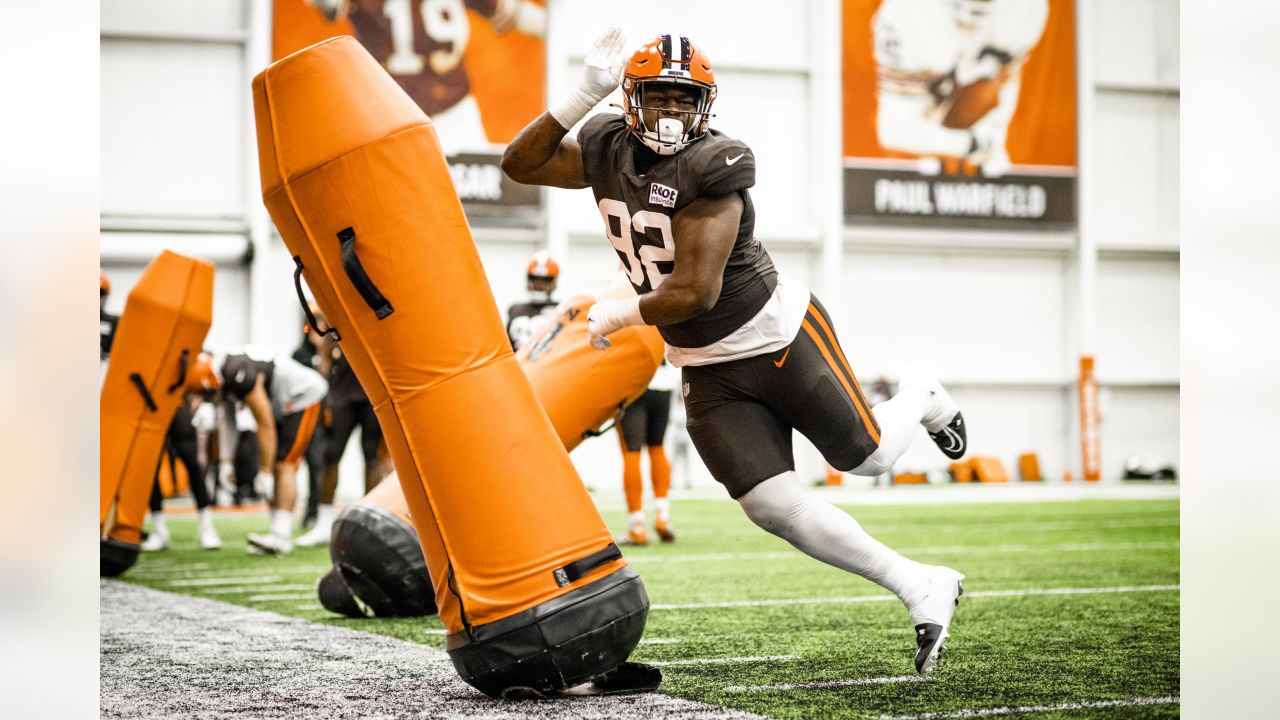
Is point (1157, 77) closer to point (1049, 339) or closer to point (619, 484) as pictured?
point (1049, 339)

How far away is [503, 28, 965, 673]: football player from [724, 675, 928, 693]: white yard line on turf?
0.08 meters

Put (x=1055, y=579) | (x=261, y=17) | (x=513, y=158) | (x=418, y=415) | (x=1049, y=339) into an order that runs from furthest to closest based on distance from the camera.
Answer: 1. (x=1049, y=339)
2. (x=261, y=17)
3. (x=1055, y=579)
4. (x=513, y=158)
5. (x=418, y=415)

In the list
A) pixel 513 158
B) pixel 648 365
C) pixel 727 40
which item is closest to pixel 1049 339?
pixel 727 40

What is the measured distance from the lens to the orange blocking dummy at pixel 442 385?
10.2 ft

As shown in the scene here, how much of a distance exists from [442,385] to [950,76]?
17067mm

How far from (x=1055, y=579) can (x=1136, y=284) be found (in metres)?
15.5

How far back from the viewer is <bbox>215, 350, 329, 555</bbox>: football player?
7.98 m

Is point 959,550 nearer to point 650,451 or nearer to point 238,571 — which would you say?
point 650,451

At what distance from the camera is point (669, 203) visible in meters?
3.20

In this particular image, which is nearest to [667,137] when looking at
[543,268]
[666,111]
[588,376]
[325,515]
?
[666,111]

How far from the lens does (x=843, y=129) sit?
61.3ft

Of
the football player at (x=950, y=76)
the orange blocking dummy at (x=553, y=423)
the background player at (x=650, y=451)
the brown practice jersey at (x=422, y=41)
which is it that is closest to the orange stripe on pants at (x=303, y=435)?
the background player at (x=650, y=451)

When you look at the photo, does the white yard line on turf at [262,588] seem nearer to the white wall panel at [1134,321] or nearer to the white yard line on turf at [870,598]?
the white yard line on turf at [870,598]

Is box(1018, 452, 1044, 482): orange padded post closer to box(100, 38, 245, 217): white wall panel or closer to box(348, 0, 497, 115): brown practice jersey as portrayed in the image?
box(348, 0, 497, 115): brown practice jersey
